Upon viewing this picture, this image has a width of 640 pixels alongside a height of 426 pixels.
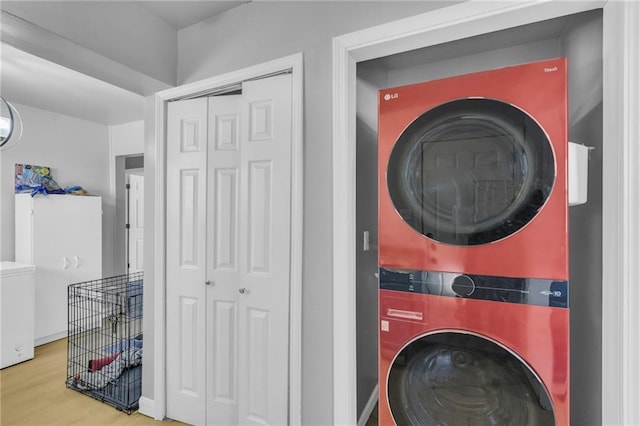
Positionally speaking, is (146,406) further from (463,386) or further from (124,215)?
(124,215)

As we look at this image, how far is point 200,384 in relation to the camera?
2137mm

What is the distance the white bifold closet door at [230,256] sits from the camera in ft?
6.02

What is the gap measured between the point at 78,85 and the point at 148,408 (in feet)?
9.42

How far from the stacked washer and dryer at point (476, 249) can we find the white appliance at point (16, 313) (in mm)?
3521

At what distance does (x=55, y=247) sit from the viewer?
3.65 m

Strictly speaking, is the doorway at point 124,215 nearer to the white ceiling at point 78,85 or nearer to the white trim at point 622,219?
the white ceiling at point 78,85

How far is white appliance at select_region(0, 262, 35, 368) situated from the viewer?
302 cm

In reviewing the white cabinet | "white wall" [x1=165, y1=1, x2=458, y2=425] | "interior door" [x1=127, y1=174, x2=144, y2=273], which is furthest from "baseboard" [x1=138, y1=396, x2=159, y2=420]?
"interior door" [x1=127, y1=174, x2=144, y2=273]

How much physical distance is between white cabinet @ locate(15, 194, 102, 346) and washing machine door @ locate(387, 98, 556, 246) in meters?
3.89

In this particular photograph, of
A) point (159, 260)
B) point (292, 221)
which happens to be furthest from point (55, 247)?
point (292, 221)

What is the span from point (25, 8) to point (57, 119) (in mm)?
3062

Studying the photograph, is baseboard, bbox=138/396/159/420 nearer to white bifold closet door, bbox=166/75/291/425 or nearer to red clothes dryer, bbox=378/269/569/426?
white bifold closet door, bbox=166/75/291/425

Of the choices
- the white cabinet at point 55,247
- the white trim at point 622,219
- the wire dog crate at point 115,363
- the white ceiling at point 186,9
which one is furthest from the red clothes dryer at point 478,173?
the white cabinet at point 55,247

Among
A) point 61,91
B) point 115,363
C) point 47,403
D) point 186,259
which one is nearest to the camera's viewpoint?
point 186,259
